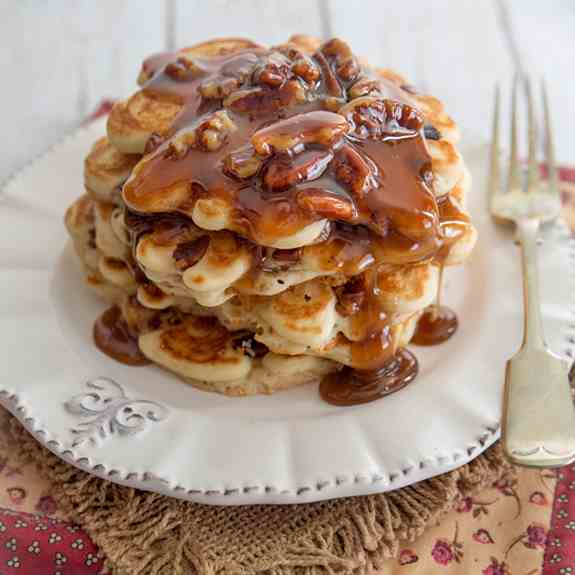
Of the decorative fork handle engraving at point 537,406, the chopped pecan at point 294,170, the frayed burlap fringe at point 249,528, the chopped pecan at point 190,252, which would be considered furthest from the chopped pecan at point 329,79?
the frayed burlap fringe at point 249,528

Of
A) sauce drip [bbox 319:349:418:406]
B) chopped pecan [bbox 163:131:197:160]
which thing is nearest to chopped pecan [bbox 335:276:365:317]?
sauce drip [bbox 319:349:418:406]

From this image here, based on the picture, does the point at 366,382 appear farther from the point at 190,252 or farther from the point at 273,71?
the point at 273,71

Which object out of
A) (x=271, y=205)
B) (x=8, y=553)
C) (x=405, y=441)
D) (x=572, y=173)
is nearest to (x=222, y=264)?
(x=271, y=205)

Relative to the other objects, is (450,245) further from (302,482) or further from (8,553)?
(8,553)

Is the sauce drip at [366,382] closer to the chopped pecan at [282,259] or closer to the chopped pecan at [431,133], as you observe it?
the chopped pecan at [282,259]

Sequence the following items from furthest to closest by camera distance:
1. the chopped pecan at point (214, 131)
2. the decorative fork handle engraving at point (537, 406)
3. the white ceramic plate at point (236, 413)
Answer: the chopped pecan at point (214, 131)
the white ceramic plate at point (236, 413)
the decorative fork handle engraving at point (537, 406)

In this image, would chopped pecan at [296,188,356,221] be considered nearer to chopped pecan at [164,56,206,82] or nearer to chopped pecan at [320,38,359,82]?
chopped pecan at [320,38,359,82]
